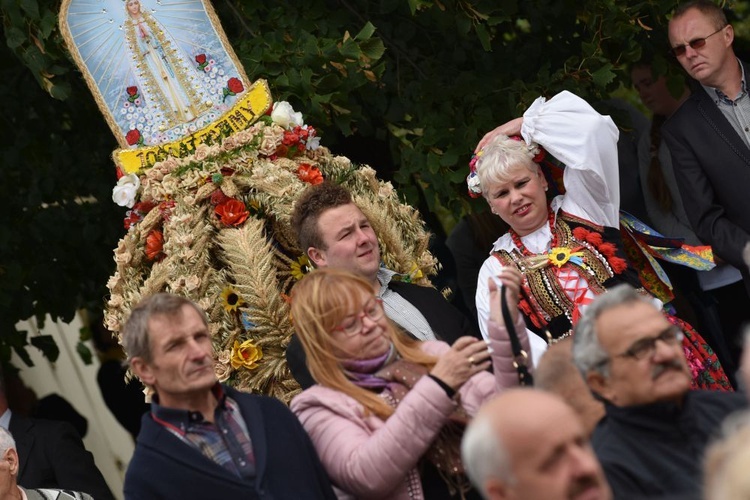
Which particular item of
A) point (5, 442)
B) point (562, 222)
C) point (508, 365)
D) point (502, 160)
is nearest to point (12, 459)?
point (5, 442)

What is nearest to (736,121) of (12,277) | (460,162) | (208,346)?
(460,162)

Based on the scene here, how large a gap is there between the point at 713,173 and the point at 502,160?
1.07 meters

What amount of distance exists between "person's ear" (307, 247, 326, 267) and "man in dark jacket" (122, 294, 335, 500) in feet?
3.59

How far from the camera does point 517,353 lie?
433 centimetres

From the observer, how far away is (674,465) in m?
3.87

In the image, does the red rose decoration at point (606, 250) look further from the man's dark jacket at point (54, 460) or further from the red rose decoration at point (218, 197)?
the man's dark jacket at point (54, 460)

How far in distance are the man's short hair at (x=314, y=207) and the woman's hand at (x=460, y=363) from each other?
125 cm

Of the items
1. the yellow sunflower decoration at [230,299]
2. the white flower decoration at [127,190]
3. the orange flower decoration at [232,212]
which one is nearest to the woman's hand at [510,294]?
the yellow sunflower decoration at [230,299]

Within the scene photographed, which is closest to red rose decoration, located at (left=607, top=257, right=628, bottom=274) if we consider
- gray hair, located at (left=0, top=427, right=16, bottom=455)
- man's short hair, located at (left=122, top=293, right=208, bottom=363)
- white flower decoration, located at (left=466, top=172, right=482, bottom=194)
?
white flower decoration, located at (left=466, top=172, right=482, bottom=194)

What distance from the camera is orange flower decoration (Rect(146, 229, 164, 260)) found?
5.91 m

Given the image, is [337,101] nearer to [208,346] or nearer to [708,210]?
[708,210]

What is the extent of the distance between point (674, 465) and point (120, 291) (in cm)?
281

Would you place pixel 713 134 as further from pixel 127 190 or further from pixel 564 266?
pixel 127 190

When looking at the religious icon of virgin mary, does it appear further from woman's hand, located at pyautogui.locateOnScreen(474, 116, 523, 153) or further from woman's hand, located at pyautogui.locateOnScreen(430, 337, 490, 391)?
woman's hand, located at pyautogui.locateOnScreen(430, 337, 490, 391)
